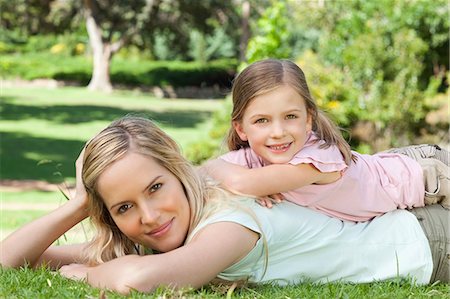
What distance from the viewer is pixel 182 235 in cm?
304

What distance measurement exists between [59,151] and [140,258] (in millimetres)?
16505

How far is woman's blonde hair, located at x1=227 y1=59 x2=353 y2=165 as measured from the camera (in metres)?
3.28

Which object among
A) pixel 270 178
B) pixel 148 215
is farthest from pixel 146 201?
pixel 270 178

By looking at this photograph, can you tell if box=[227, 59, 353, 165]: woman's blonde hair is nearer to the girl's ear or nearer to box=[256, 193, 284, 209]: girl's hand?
the girl's ear

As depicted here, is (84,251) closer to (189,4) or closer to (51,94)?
(51,94)

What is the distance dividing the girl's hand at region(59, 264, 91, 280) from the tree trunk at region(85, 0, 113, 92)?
3123cm

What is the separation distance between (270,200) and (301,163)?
0.21 meters

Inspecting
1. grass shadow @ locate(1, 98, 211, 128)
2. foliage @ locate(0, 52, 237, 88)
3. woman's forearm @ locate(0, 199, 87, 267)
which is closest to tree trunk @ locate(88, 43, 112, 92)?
foliage @ locate(0, 52, 237, 88)

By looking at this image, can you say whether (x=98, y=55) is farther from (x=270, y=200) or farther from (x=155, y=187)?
(x=155, y=187)

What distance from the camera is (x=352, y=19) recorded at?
49.9 ft

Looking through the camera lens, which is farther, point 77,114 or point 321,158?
point 77,114

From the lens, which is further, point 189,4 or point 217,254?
point 189,4

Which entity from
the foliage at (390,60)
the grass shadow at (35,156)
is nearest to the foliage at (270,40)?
the foliage at (390,60)

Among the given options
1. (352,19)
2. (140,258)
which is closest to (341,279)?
(140,258)
